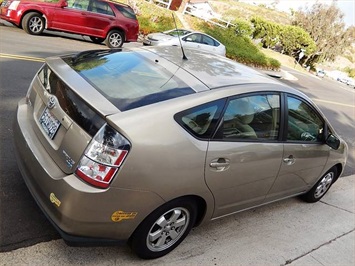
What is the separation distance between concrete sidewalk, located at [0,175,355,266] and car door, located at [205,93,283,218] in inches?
13.6

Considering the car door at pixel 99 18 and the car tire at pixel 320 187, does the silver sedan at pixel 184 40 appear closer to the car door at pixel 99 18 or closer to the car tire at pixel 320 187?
the car door at pixel 99 18

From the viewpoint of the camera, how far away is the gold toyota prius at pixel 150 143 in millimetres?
2338

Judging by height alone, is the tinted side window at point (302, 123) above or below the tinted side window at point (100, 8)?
above

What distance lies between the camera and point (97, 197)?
7.57 feet

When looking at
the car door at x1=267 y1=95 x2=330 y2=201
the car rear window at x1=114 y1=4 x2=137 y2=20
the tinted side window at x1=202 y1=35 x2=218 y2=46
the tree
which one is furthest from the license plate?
the tree

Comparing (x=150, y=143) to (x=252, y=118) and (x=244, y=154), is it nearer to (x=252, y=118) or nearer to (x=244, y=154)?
(x=244, y=154)

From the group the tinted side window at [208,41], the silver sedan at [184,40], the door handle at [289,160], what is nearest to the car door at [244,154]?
the door handle at [289,160]

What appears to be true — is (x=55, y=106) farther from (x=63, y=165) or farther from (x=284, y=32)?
(x=284, y=32)

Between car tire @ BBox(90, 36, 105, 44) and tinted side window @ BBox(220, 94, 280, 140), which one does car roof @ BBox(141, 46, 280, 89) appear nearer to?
tinted side window @ BBox(220, 94, 280, 140)

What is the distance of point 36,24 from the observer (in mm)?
11242

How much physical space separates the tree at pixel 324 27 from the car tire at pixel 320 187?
42.2 m

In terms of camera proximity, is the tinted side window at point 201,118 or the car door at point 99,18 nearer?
the tinted side window at point 201,118

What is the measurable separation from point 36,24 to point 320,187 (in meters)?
10.2

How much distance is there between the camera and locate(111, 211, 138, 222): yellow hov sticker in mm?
2424
